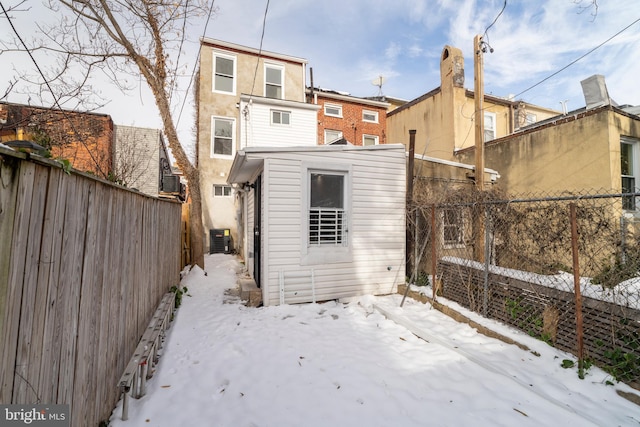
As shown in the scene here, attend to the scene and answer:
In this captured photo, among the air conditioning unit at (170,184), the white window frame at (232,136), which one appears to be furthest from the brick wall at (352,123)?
the air conditioning unit at (170,184)

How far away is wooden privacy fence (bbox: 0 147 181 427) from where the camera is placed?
1229mm

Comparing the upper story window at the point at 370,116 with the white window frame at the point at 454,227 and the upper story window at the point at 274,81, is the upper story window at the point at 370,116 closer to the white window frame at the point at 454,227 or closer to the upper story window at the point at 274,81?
the upper story window at the point at 274,81

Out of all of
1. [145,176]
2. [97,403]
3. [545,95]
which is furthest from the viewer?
[145,176]

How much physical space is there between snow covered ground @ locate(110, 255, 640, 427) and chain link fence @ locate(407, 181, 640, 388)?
0.92ft

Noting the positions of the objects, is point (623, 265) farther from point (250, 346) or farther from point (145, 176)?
point (145, 176)

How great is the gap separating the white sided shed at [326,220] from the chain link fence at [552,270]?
0.83 m

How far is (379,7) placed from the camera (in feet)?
20.2

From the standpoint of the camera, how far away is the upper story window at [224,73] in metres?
12.5

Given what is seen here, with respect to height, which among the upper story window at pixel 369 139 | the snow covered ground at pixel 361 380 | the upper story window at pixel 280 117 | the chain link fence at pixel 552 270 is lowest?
the snow covered ground at pixel 361 380

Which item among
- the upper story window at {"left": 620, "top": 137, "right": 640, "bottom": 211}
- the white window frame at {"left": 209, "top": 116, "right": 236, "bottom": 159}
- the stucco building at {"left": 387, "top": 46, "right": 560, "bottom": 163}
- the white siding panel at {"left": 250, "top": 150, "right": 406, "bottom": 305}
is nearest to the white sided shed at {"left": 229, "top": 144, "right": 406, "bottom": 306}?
the white siding panel at {"left": 250, "top": 150, "right": 406, "bottom": 305}

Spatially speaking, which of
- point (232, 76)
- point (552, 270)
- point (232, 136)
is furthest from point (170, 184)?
point (552, 270)

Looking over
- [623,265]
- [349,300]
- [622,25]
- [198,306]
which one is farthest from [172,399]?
[622,25]

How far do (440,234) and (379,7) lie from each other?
5.17m

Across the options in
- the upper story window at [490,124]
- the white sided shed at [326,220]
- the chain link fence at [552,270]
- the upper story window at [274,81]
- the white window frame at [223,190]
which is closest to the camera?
the chain link fence at [552,270]
